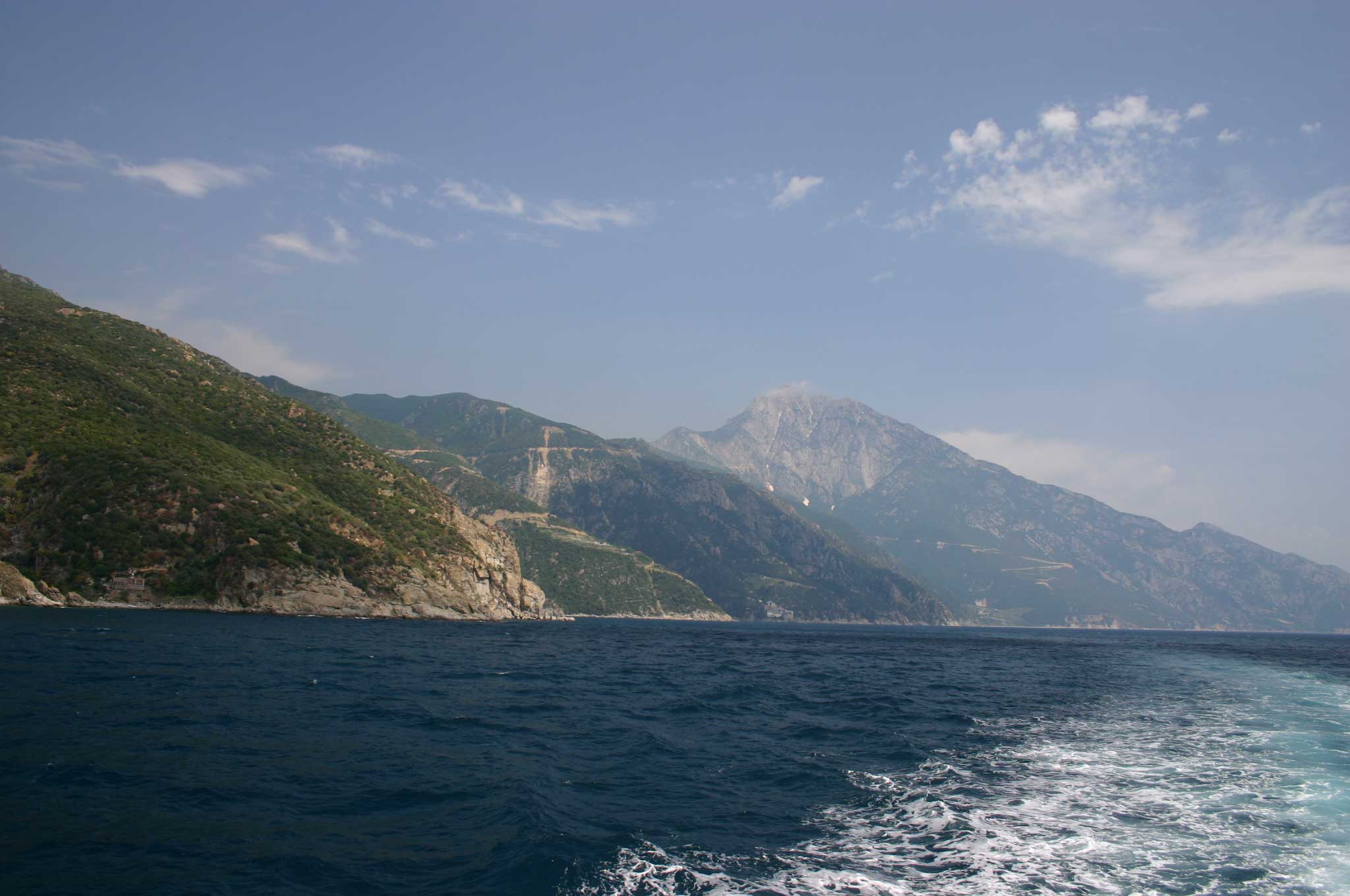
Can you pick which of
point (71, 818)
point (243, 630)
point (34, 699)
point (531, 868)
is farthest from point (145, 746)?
point (243, 630)

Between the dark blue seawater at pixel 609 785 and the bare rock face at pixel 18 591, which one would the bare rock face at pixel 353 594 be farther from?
the dark blue seawater at pixel 609 785

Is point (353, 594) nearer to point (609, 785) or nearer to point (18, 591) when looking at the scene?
point (18, 591)

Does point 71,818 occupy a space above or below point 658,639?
above

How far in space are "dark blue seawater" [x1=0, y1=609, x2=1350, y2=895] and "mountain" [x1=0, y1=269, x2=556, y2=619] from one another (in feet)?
142

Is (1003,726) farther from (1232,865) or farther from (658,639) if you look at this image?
(658,639)

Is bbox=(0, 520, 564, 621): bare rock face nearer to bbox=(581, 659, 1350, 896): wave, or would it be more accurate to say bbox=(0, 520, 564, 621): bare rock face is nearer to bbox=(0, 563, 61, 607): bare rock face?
bbox=(0, 563, 61, 607): bare rock face

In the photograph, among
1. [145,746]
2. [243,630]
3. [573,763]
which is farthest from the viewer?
[243,630]

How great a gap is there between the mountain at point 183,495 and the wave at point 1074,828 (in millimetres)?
92761

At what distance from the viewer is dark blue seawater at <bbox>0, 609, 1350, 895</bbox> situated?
58.1 ft

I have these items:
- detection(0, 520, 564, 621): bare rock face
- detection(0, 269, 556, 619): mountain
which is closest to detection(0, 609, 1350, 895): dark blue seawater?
detection(0, 520, 564, 621): bare rock face

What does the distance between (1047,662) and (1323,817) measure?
91319mm

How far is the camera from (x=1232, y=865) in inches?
800

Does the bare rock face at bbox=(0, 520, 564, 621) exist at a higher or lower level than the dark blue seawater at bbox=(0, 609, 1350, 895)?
lower

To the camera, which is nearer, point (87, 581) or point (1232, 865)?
point (1232, 865)
